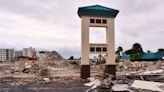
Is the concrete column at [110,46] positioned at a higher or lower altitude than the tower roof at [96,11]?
lower

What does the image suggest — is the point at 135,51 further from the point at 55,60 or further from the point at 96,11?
the point at 96,11

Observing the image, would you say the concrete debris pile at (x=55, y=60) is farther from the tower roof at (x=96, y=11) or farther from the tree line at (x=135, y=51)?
the tower roof at (x=96, y=11)

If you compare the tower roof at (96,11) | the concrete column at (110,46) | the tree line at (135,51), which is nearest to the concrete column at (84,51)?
the tower roof at (96,11)

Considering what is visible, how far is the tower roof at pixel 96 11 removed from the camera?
80.5 feet

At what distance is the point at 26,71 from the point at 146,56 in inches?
1395

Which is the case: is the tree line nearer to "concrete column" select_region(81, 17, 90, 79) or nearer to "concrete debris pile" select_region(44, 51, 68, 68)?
"concrete debris pile" select_region(44, 51, 68, 68)

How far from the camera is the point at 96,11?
968 inches

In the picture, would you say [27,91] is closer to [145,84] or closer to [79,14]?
[145,84]

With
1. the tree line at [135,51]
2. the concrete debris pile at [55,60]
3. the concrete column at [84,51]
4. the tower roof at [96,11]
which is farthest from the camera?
the tree line at [135,51]

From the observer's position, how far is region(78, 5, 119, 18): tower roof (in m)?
24.5

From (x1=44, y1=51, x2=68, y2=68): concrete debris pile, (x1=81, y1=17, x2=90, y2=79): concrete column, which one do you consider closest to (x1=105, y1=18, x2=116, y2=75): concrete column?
(x1=81, y1=17, x2=90, y2=79): concrete column

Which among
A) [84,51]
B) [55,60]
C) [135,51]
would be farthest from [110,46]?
[135,51]

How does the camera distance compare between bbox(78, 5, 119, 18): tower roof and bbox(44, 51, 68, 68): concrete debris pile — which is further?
bbox(44, 51, 68, 68): concrete debris pile

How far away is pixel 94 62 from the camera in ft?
168
